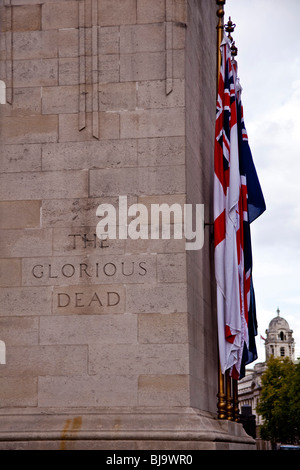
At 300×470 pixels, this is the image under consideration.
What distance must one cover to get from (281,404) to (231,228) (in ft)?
433

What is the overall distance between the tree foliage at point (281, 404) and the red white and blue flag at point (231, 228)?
109 meters

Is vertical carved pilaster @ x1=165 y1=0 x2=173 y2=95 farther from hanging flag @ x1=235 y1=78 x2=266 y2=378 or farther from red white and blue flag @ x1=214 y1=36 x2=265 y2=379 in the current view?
hanging flag @ x1=235 y1=78 x2=266 y2=378

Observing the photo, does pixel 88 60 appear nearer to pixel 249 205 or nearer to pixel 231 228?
pixel 231 228

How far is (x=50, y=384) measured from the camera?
18.1m

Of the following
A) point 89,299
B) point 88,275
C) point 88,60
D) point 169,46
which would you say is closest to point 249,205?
point 169,46

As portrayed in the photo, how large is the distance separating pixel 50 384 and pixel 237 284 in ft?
14.7

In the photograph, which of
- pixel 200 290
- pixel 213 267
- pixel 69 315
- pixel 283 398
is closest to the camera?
pixel 69 315

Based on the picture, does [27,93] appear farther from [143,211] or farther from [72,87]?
[143,211]

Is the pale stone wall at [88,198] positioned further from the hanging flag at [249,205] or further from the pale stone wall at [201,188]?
the hanging flag at [249,205]

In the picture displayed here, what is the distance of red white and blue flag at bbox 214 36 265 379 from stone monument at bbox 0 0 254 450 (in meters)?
0.44

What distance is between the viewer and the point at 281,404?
486 feet

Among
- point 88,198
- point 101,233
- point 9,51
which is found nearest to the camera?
point 101,233

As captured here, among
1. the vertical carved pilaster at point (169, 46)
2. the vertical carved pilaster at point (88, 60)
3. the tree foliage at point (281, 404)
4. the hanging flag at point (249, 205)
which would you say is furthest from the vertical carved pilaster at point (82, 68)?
the tree foliage at point (281, 404)
